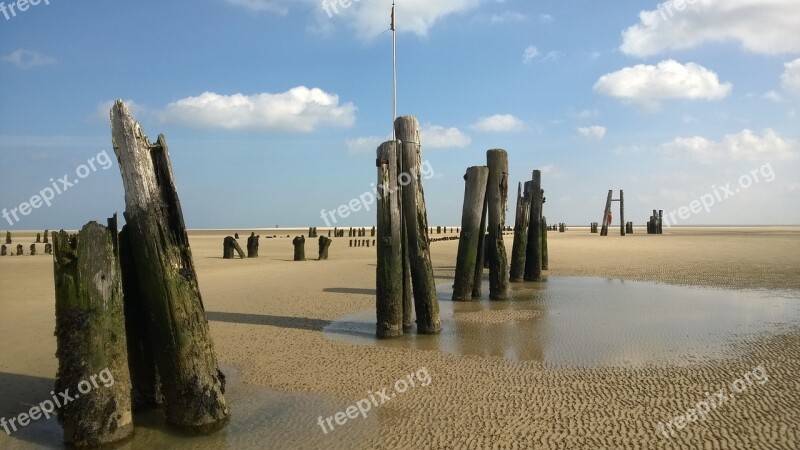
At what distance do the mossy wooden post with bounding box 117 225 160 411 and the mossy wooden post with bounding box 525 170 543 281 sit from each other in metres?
12.3

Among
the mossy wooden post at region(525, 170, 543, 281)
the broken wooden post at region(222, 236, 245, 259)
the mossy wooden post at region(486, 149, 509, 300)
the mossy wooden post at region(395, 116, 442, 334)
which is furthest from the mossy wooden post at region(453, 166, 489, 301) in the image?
the broken wooden post at region(222, 236, 245, 259)

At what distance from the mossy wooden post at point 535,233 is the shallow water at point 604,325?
2.19m

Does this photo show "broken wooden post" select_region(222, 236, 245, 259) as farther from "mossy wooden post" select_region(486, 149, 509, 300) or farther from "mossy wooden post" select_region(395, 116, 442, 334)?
"mossy wooden post" select_region(395, 116, 442, 334)

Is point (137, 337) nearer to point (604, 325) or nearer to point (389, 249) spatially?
point (389, 249)

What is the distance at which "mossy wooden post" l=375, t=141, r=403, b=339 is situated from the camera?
876 cm

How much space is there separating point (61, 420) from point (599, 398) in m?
4.98

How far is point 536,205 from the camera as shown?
16.4m

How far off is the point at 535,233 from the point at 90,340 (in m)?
13.6

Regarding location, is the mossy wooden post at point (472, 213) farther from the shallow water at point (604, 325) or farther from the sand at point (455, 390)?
the sand at point (455, 390)

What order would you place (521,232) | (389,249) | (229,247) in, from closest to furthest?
1. (389,249)
2. (521,232)
3. (229,247)

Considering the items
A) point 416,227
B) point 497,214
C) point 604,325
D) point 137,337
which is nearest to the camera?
point 137,337

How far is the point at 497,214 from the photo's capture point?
41.3 feet

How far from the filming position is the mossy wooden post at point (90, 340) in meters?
4.78

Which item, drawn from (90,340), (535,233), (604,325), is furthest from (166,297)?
(535,233)
